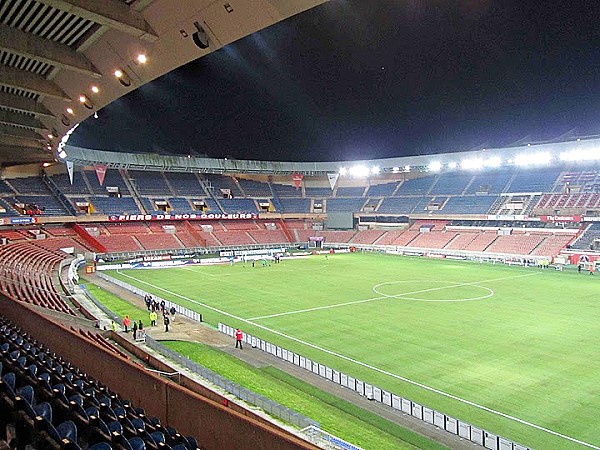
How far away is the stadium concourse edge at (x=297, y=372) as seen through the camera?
13.6 metres

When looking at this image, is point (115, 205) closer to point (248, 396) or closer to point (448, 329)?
point (448, 329)

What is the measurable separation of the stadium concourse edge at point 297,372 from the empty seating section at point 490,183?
52.4 meters

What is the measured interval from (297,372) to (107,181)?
192 feet

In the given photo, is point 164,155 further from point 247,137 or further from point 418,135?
point 418,135

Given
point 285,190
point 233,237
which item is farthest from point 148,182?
point 285,190

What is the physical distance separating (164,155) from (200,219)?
10.8 meters

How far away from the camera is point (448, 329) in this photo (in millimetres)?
25266

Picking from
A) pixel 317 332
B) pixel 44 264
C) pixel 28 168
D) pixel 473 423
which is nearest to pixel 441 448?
pixel 473 423

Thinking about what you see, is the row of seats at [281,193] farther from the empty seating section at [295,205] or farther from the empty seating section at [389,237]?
the empty seating section at [389,237]

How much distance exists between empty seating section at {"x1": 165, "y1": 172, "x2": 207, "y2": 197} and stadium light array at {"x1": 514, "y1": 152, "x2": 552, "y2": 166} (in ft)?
152

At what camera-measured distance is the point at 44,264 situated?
125 feet

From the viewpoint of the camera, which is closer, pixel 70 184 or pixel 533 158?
pixel 533 158

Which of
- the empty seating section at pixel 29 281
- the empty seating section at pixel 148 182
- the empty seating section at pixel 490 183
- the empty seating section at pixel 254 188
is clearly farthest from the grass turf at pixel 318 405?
the empty seating section at pixel 254 188

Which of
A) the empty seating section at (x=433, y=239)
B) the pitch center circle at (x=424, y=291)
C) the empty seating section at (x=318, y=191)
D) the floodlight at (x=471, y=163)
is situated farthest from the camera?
the empty seating section at (x=318, y=191)
